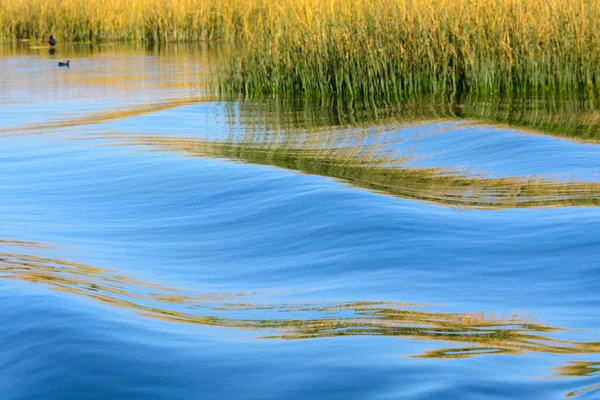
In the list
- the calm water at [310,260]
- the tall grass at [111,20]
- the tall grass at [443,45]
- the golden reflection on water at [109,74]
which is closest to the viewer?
the calm water at [310,260]

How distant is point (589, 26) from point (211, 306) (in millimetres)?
8219

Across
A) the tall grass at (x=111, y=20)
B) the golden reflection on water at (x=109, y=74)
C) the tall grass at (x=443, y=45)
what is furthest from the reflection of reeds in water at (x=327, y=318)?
the tall grass at (x=111, y=20)

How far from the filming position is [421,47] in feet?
36.8

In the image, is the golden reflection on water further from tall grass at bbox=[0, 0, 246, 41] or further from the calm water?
the calm water

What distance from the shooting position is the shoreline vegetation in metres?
11.0

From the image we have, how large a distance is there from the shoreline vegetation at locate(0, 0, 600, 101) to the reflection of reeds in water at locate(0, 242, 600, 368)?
7.51 meters

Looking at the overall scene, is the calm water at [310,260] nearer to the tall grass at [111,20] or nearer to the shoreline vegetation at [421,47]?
the shoreline vegetation at [421,47]

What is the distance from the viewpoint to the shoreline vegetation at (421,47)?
36.2 feet

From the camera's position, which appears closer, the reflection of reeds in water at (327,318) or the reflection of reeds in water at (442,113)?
the reflection of reeds in water at (327,318)

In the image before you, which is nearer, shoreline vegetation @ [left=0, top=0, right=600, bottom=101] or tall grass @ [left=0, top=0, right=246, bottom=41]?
shoreline vegetation @ [left=0, top=0, right=600, bottom=101]

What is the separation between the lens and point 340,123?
10258 mm

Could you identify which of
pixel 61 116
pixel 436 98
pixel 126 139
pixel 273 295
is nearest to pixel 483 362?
pixel 273 295

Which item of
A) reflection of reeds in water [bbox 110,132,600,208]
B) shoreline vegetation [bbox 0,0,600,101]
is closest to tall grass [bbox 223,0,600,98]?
shoreline vegetation [bbox 0,0,600,101]

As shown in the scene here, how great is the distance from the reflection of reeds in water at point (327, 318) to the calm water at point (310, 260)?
1 centimetres
